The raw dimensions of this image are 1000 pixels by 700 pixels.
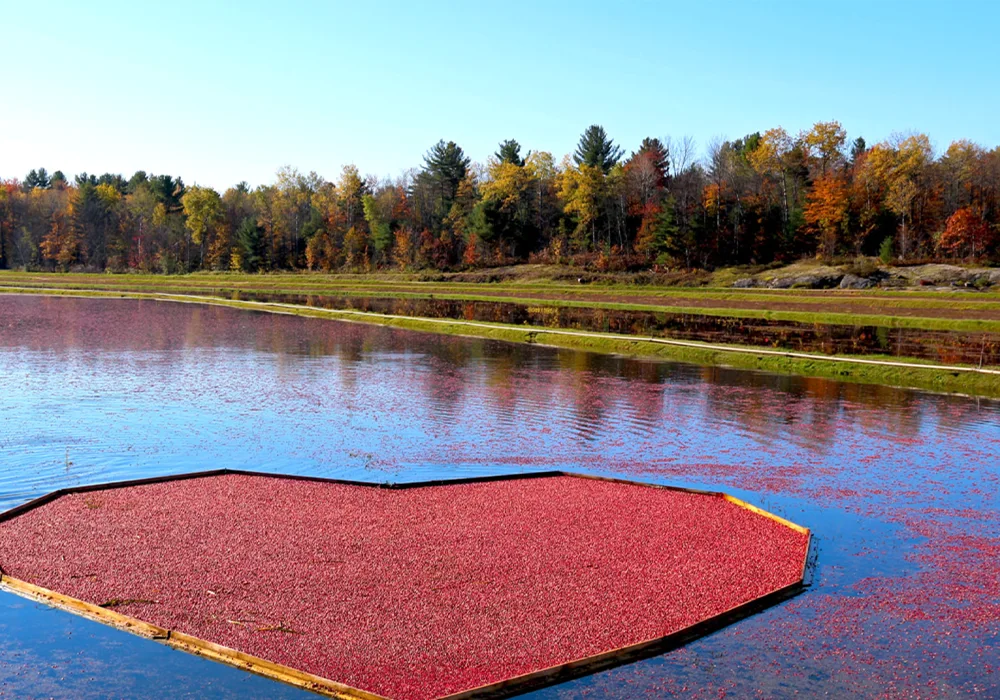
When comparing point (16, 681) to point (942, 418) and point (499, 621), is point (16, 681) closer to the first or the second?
point (499, 621)

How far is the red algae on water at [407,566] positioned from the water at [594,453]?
62cm

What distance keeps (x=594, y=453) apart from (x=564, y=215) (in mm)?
90102

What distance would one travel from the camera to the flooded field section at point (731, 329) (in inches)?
1463

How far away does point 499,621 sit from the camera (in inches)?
400

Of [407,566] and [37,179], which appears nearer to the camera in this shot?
[407,566]

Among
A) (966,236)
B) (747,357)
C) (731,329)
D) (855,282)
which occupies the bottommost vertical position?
(747,357)

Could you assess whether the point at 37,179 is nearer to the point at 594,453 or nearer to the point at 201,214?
the point at 201,214

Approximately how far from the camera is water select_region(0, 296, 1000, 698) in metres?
9.46

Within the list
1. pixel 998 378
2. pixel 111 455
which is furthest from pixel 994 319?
pixel 111 455

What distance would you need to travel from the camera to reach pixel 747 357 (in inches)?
1374

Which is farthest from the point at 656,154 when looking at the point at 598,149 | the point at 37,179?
the point at 37,179

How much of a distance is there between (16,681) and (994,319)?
47.2 metres

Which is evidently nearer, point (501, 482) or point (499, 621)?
point (499, 621)

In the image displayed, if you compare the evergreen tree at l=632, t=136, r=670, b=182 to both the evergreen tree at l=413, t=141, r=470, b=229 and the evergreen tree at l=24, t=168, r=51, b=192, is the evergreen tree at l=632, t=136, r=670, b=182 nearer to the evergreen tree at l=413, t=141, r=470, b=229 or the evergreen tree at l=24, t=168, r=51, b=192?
the evergreen tree at l=413, t=141, r=470, b=229
